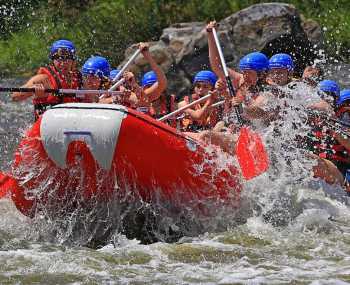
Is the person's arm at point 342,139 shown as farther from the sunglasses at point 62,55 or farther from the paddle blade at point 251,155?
the sunglasses at point 62,55

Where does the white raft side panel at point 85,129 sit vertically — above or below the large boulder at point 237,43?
below

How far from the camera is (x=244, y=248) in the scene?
6.72 m

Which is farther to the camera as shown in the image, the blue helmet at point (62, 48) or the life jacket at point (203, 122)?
the life jacket at point (203, 122)

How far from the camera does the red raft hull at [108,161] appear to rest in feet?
21.6

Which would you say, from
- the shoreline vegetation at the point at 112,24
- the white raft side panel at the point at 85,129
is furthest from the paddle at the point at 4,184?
the shoreline vegetation at the point at 112,24

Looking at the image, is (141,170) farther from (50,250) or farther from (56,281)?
(56,281)

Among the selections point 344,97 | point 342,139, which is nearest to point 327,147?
point 342,139

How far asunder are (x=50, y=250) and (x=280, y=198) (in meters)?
2.29

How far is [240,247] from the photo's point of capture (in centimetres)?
676

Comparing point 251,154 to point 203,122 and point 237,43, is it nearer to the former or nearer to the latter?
point 203,122

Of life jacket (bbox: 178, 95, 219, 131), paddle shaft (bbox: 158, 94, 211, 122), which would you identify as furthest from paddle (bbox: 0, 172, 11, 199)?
life jacket (bbox: 178, 95, 219, 131)

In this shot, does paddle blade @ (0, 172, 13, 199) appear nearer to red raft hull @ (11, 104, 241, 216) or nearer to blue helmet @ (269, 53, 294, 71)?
red raft hull @ (11, 104, 241, 216)

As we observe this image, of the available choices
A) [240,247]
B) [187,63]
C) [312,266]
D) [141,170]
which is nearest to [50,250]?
[141,170]

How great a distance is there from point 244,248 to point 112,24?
49.0 ft
